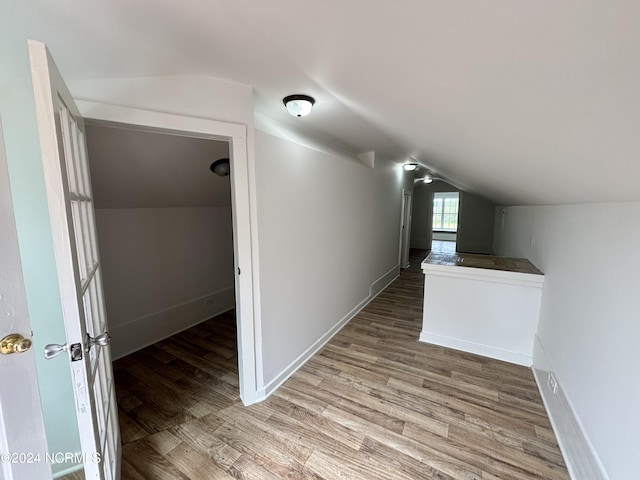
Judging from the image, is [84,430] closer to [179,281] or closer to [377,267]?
[179,281]

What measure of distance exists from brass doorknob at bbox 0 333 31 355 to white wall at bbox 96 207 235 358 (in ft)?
6.58

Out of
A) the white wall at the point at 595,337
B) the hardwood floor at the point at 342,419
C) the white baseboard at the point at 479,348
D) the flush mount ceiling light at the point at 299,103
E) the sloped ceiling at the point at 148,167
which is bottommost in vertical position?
the hardwood floor at the point at 342,419

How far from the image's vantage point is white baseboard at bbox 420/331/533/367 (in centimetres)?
253

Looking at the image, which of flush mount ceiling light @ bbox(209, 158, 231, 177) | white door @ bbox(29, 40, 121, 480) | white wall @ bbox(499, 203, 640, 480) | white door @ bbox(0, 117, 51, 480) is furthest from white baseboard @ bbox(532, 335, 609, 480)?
flush mount ceiling light @ bbox(209, 158, 231, 177)

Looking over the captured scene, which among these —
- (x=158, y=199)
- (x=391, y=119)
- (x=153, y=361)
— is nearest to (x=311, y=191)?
(x=391, y=119)

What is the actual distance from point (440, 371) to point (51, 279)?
287 centimetres

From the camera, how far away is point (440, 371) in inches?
95.1

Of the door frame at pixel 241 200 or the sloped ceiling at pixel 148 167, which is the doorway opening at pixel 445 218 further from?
the door frame at pixel 241 200

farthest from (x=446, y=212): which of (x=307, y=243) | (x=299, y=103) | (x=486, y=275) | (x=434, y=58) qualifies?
(x=434, y=58)

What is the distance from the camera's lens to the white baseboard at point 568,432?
51.7 inches

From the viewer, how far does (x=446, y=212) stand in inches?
415

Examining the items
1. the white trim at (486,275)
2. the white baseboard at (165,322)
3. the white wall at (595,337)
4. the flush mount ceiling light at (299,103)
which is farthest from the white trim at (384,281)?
the flush mount ceiling light at (299,103)

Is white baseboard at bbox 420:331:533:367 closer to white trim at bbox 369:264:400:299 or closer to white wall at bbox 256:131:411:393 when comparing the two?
white wall at bbox 256:131:411:393

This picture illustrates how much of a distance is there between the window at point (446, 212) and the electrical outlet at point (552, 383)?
906cm
